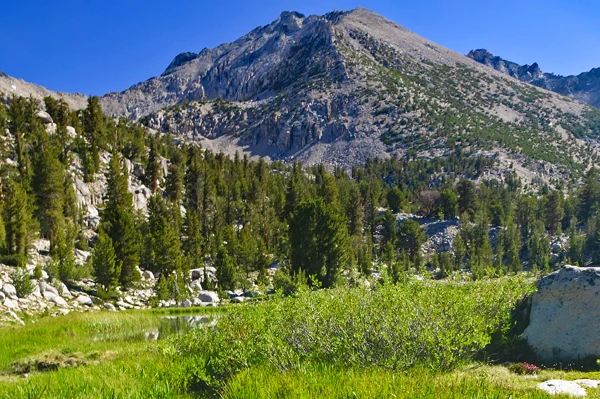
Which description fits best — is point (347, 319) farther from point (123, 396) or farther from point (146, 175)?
point (146, 175)

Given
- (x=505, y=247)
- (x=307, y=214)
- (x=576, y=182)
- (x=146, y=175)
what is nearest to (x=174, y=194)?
(x=146, y=175)

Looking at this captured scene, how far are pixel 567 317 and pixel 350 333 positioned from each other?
1125cm

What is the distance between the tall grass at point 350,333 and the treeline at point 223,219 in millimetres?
1690

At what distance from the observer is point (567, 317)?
14.9 metres


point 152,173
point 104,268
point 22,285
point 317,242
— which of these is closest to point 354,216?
point 317,242

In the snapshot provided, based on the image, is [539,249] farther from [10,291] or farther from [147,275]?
[10,291]

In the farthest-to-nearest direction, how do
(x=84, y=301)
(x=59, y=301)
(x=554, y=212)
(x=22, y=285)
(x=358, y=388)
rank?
(x=554, y=212) < (x=84, y=301) < (x=59, y=301) < (x=22, y=285) < (x=358, y=388)

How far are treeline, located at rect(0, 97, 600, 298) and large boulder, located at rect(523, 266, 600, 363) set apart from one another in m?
2.07

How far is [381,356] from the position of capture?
8.43 m

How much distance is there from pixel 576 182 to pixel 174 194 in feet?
534

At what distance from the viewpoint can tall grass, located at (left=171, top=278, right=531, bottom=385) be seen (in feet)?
27.0

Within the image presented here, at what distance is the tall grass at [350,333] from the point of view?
8234 mm

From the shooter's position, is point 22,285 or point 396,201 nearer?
point 22,285

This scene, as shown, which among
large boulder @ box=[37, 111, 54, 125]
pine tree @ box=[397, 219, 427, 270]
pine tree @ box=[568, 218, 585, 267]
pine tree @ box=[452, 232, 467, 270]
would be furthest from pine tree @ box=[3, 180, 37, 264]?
pine tree @ box=[568, 218, 585, 267]
